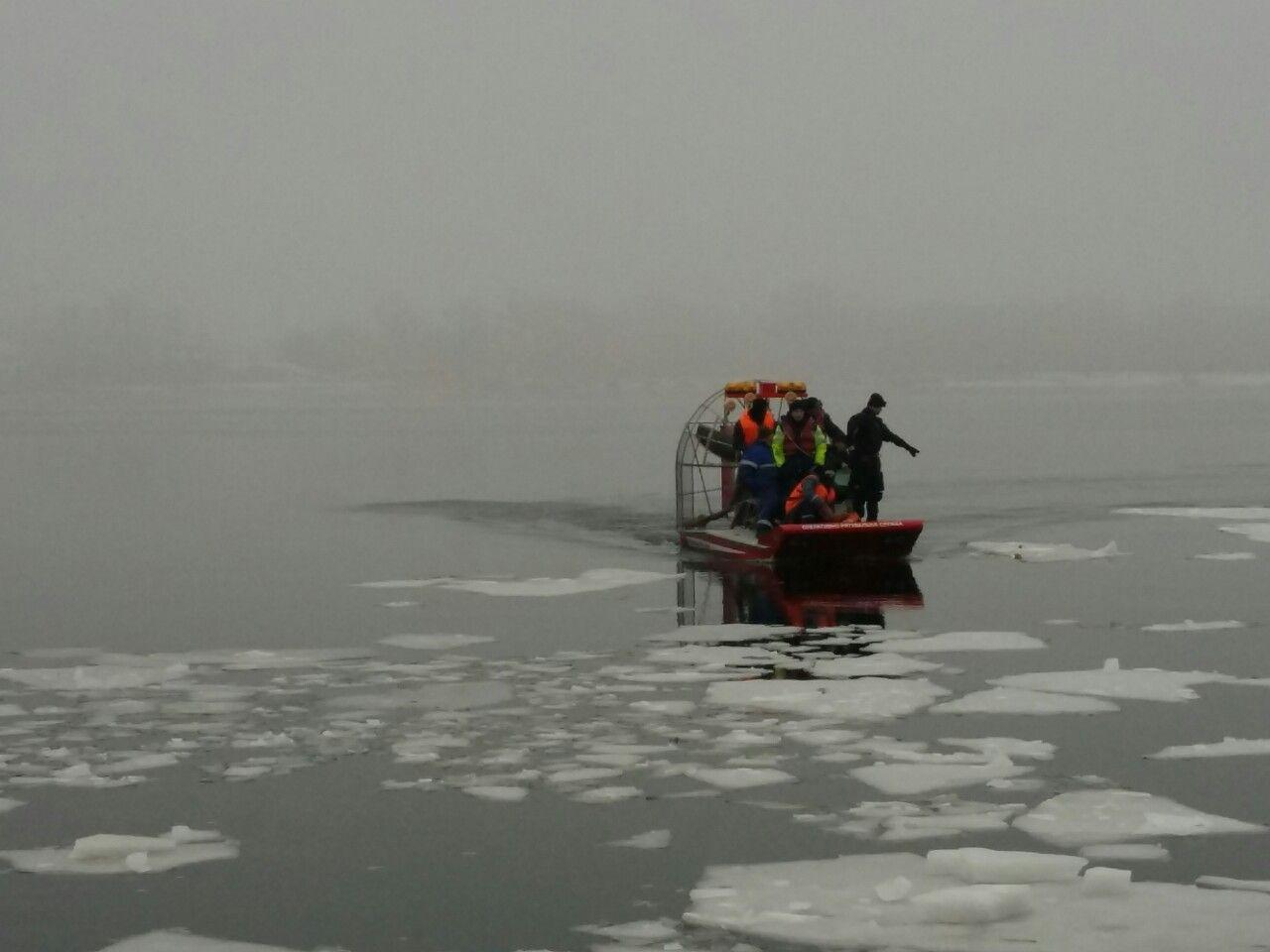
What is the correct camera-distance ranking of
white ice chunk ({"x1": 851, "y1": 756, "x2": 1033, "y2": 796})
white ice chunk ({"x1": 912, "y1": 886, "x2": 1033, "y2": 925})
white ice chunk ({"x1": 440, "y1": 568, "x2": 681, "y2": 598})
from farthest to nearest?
white ice chunk ({"x1": 440, "y1": 568, "x2": 681, "y2": 598}), white ice chunk ({"x1": 851, "y1": 756, "x2": 1033, "y2": 796}), white ice chunk ({"x1": 912, "y1": 886, "x2": 1033, "y2": 925})

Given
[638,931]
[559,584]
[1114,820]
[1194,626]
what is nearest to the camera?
[638,931]

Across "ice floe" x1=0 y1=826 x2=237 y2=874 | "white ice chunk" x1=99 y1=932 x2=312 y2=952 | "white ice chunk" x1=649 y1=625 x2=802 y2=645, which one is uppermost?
"white ice chunk" x1=649 y1=625 x2=802 y2=645

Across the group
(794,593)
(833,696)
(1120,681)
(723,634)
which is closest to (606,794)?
(833,696)

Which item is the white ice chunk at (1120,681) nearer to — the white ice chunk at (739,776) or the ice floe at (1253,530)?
the white ice chunk at (739,776)

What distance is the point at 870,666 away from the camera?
12.5 metres

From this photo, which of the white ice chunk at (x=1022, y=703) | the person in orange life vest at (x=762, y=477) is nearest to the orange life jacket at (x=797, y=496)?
the person in orange life vest at (x=762, y=477)

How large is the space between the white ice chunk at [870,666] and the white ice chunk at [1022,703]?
889mm

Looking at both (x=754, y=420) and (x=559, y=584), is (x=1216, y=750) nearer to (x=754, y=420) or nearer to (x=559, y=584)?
(x=559, y=584)

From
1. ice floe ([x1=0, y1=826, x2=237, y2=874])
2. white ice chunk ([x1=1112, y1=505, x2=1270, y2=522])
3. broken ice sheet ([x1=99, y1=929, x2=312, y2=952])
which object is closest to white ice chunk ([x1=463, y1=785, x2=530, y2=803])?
ice floe ([x1=0, y1=826, x2=237, y2=874])

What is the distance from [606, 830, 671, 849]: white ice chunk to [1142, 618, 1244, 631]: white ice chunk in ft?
25.3

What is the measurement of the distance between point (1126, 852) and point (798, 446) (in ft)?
36.5

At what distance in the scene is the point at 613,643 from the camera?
14.0 m

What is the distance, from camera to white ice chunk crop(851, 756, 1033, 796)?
8.88 meters

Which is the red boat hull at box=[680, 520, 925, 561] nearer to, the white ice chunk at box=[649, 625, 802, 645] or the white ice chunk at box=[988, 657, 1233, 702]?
the white ice chunk at box=[649, 625, 802, 645]
